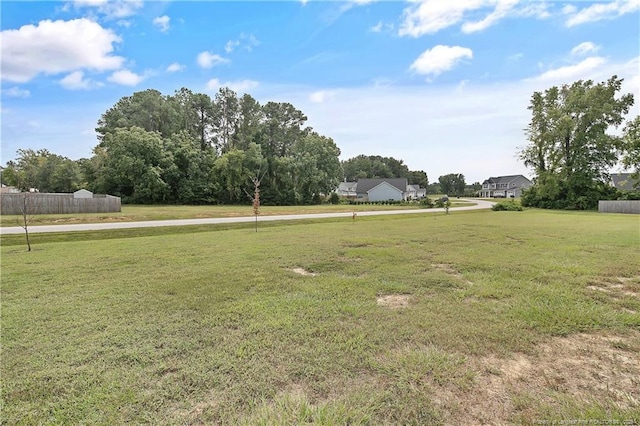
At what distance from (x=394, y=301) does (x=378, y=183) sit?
172 feet

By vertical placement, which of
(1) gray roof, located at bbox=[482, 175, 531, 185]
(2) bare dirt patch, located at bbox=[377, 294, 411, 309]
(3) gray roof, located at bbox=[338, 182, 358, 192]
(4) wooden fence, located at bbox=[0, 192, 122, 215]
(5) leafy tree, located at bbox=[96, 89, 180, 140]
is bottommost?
(2) bare dirt patch, located at bbox=[377, 294, 411, 309]

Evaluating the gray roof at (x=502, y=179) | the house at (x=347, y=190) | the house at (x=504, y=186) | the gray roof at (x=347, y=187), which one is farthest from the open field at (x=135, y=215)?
the gray roof at (x=502, y=179)

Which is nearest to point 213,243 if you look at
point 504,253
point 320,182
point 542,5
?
point 504,253

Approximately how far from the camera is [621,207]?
78.8 ft

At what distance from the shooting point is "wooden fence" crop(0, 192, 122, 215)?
18812 millimetres

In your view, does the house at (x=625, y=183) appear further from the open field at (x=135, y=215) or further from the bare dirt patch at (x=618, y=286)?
the open field at (x=135, y=215)

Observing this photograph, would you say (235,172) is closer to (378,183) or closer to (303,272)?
(378,183)

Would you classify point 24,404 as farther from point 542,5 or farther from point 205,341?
point 542,5

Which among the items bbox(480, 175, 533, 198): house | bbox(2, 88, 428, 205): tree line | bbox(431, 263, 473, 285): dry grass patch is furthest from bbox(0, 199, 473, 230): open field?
bbox(480, 175, 533, 198): house

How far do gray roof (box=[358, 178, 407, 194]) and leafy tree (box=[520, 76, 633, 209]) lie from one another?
79.3 ft

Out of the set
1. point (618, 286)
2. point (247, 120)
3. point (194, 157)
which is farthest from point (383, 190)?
point (618, 286)

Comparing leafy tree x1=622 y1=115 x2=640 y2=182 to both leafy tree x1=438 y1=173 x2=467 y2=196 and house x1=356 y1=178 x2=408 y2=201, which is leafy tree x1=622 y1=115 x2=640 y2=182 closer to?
house x1=356 y1=178 x2=408 y2=201

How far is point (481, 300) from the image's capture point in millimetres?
3889

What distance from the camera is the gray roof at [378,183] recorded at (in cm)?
5403
